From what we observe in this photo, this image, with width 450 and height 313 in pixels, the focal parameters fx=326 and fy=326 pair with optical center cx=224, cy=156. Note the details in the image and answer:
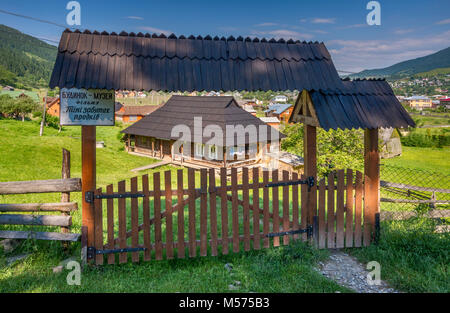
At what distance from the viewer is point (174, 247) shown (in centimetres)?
534

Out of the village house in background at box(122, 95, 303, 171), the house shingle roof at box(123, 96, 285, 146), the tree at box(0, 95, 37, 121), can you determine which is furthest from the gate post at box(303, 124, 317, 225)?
the tree at box(0, 95, 37, 121)

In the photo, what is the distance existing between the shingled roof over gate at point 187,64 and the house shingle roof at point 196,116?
1675 centimetres

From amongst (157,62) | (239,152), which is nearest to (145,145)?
(239,152)

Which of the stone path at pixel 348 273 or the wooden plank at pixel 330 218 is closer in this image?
the stone path at pixel 348 273

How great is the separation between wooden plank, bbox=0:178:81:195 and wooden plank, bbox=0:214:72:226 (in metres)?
0.43

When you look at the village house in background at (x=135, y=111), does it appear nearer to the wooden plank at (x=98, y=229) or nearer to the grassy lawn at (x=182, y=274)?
the grassy lawn at (x=182, y=274)

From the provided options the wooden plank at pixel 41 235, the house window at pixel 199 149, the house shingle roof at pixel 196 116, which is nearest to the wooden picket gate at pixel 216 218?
the wooden plank at pixel 41 235

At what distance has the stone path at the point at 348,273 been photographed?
15.1 feet

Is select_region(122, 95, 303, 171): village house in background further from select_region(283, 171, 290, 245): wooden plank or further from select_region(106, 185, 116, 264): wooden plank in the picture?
select_region(106, 185, 116, 264): wooden plank

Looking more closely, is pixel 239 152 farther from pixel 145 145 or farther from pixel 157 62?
pixel 157 62

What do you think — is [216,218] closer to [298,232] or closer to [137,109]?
[298,232]

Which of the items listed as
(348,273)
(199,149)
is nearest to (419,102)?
(199,149)

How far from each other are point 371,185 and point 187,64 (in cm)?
401
